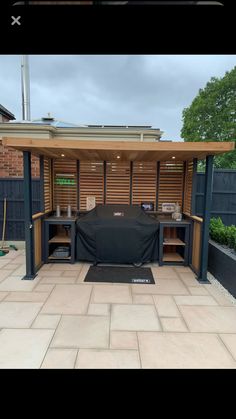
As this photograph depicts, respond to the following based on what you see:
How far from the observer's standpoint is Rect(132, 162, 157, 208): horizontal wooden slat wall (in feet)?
17.8

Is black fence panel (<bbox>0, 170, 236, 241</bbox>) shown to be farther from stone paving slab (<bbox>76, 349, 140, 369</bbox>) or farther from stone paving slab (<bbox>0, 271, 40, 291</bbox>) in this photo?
stone paving slab (<bbox>76, 349, 140, 369</bbox>)

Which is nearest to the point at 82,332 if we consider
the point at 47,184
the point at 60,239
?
the point at 60,239

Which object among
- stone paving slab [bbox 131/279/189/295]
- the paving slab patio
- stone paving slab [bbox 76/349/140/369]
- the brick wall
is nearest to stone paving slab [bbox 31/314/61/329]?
the paving slab patio

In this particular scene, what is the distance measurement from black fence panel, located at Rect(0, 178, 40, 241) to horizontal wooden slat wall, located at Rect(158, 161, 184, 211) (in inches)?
118

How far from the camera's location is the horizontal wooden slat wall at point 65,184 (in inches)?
Answer: 214

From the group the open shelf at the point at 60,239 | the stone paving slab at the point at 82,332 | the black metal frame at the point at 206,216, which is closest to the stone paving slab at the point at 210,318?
the black metal frame at the point at 206,216

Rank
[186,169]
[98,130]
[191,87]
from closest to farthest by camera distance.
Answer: [186,169] < [98,130] < [191,87]

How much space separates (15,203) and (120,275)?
332cm
